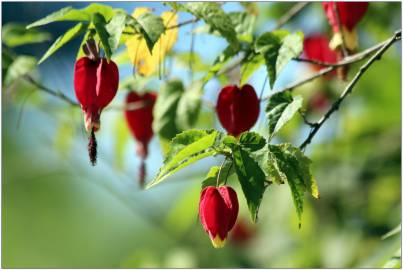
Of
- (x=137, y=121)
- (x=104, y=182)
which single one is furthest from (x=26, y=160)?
(x=137, y=121)

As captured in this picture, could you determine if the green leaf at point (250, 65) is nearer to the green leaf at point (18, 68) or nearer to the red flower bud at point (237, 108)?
the red flower bud at point (237, 108)

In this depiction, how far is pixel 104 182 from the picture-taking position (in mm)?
2574

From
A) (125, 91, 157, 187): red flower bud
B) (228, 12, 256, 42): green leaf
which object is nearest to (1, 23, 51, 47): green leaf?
(125, 91, 157, 187): red flower bud

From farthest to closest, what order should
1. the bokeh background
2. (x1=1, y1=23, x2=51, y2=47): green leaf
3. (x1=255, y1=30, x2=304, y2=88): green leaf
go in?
the bokeh background < (x1=1, y1=23, x2=51, y2=47): green leaf < (x1=255, y1=30, x2=304, y2=88): green leaf

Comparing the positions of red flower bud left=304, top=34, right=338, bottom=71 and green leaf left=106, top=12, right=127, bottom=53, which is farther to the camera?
red flower bud left=304, top=34, right=338, bottom=71

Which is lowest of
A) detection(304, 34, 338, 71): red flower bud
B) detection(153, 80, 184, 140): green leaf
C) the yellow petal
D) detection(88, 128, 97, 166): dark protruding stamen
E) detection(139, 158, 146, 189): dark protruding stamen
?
detection(304, 34, 338, 71): red flower bud

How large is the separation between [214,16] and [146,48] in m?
0.15

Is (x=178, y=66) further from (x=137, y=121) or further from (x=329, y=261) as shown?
(x=329, y=261)

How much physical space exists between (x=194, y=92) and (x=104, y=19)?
1.78 ft

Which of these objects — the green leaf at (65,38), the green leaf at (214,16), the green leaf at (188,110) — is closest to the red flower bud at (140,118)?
the green leaf at (188,110)

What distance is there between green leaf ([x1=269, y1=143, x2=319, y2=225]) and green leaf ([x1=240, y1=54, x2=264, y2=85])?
0.33 meters

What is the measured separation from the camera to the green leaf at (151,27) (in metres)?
1.24

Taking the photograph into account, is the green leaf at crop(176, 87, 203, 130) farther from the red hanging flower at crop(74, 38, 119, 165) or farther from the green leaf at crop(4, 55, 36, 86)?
the red hanging flower at crop(74, 38, 119, 165)

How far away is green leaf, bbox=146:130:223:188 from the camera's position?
1.10 meters
